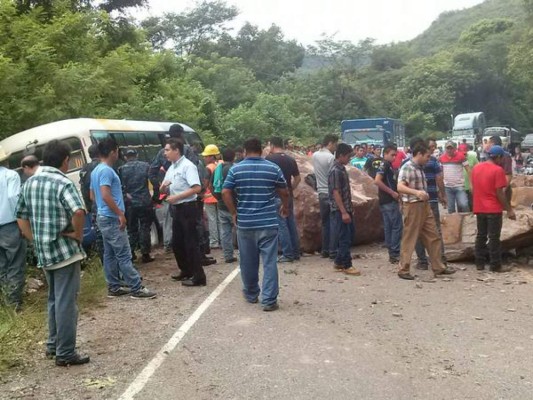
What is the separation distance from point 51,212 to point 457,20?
11825 cm

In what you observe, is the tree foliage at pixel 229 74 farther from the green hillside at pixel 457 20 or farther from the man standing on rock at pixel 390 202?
the man standing on rock at pixel 390 202

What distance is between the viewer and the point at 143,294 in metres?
7.41

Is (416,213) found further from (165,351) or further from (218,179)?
(165,351)

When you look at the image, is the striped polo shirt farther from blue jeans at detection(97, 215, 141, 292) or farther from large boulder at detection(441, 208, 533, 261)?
large boulder at detection(441, 208, 533, 261)

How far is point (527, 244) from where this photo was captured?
9312 millimetres

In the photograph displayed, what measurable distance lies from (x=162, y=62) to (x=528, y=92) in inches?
2005

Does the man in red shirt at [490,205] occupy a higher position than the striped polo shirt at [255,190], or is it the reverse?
the striped polo shirt at [255,190]

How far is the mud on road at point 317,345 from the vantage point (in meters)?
4.50

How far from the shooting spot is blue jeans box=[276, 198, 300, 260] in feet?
30.9

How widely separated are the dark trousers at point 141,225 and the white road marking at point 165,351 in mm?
2416

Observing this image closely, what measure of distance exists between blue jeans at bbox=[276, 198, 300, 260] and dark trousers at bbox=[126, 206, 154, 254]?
6.86ft

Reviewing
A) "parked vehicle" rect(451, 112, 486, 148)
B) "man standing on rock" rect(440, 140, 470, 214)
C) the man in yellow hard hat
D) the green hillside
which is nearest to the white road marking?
the man in yellow hard hat

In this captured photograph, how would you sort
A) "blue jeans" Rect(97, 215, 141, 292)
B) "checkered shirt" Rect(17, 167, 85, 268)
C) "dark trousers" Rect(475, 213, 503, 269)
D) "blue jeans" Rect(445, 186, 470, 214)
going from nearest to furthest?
"checkered shirt" Rect(17, 167, 85, 268)
"blue jeans" Rect(97, 215, 141, 292)
"dark trousers" Rect(475, 213, 503, 269)
"blue jeans" Rect(445, 186, 470, 214)

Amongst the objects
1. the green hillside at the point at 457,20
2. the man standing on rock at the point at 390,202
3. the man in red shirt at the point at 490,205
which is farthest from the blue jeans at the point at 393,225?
the green hillside at the point at 457,20
